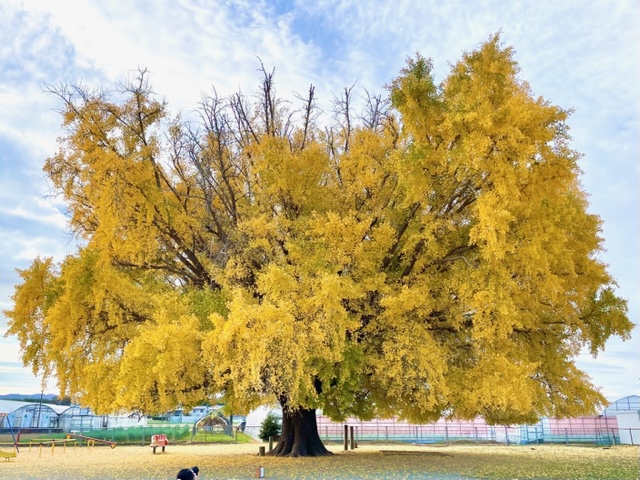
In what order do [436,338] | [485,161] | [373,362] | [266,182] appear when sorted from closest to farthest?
[485,161], [373,362], [266,182], [436,338]

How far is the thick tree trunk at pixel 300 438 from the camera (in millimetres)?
17672

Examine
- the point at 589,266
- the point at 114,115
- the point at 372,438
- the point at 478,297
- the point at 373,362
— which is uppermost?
the point at 114,115

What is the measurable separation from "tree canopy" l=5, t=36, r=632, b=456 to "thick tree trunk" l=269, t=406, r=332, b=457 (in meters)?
1.38

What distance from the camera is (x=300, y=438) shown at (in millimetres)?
17766

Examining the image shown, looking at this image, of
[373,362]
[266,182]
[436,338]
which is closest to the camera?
[373,362]

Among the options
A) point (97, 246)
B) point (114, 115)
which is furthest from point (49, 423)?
point (114, 115)

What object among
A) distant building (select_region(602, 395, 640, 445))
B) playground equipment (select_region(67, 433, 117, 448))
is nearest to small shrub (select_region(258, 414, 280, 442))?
playground equipment (select_region(67, 433, 117, 448))

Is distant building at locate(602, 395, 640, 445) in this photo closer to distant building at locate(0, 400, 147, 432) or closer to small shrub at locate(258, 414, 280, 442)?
small shrub at locate(258, 414, 280, 442)

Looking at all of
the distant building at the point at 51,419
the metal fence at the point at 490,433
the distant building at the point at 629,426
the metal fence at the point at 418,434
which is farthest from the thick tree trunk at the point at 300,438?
the distant building at the point at 629,426

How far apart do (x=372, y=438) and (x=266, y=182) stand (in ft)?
82.4

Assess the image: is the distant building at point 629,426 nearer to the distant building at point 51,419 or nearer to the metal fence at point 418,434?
the metal fence at point 418,434

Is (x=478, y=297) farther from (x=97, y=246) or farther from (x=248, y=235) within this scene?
(x=97, y=246)

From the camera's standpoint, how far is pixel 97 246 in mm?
14875

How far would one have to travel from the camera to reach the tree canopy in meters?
12.0
